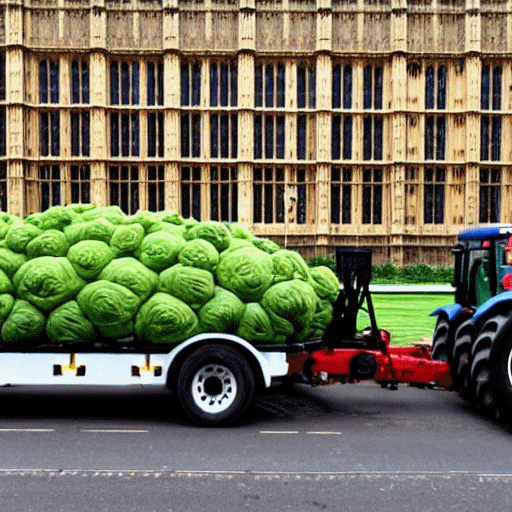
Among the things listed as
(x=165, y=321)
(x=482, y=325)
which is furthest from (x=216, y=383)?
(x=482, y=325)

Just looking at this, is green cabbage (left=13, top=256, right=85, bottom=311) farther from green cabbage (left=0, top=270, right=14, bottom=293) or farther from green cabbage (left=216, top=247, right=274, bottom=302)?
green cabbage (left=216, top=247, right=274, bottom=302)

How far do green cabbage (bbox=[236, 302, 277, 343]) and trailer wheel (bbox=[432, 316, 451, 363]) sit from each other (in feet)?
8.93

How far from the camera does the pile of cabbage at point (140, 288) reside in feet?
21.6

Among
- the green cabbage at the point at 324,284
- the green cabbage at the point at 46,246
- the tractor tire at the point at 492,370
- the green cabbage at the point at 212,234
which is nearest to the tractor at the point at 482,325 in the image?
the tractor tire at the point at 492,370

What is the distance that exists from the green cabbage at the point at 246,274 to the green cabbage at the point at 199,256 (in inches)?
4.1

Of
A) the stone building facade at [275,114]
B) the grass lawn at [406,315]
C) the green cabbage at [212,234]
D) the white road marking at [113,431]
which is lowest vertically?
the grass lawn at [406,315]

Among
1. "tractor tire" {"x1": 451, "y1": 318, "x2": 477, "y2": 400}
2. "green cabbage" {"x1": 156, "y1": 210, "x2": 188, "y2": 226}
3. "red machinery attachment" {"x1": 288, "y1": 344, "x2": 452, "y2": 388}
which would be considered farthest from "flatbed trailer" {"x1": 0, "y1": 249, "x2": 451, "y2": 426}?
"green cabbage" {"x1": 156, "y1": 210, "x2": 188, "y2": 226}

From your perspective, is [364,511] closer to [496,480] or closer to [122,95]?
[496,480]

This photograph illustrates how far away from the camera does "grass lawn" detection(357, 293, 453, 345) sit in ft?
42.7

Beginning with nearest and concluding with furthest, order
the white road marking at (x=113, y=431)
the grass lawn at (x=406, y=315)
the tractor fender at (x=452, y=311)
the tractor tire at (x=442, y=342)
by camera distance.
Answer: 1. the white road marking at (x=113, y=431)
2. the tractor fender at (x=452, y=311)
3. the tractor tire at (x=442, y=342)
4. the grass lawn at (x=406, y=315)

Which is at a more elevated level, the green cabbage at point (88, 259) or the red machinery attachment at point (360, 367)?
the green cabbage at point (88, 259)

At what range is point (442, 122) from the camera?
31906 mm

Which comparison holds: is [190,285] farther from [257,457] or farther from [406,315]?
[406,315]

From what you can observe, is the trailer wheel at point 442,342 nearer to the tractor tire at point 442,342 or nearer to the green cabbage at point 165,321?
the tractor tire at point 442,342
